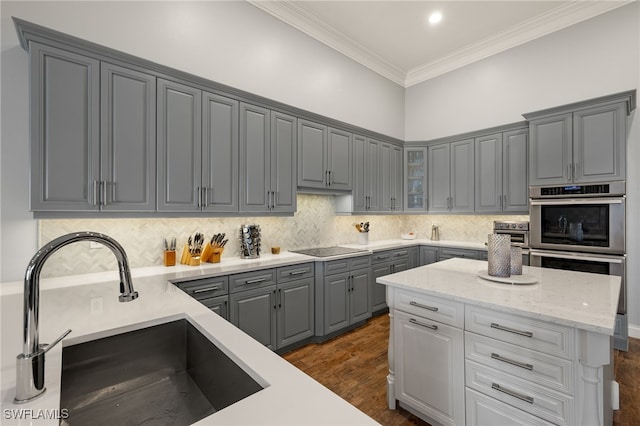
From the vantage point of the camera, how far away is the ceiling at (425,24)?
11.3 ft

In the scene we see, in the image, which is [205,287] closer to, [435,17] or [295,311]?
[295,311]

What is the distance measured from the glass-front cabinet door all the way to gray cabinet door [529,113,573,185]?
1501 mm

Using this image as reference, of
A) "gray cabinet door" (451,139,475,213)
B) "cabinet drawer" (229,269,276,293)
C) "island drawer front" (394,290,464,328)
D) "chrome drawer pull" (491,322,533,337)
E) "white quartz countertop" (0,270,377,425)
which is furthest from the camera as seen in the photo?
"gray cabinet door" (451,139,475,213)

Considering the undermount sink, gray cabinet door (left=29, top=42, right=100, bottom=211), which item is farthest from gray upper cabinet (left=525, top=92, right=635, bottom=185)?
gray cabinet door (left=29, top=42, right=100, bottom=211)

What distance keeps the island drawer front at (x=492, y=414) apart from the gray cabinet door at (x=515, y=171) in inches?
116

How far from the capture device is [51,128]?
6.18ft

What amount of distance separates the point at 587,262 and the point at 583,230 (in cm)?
34

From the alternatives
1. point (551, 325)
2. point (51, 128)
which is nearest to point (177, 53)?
point (51, 128)

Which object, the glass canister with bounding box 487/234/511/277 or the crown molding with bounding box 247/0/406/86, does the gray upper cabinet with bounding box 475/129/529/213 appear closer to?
the crown molding with bounding box 247/0/406/86

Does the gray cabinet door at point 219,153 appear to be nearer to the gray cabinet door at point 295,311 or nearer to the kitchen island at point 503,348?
the gray cabinet door at point 295,311

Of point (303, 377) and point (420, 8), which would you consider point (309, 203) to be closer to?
point (420, 8)

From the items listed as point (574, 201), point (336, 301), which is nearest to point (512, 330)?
point (336, 301)

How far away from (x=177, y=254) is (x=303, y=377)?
7.50 ft

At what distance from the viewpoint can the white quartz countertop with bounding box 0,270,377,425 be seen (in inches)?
26.4
